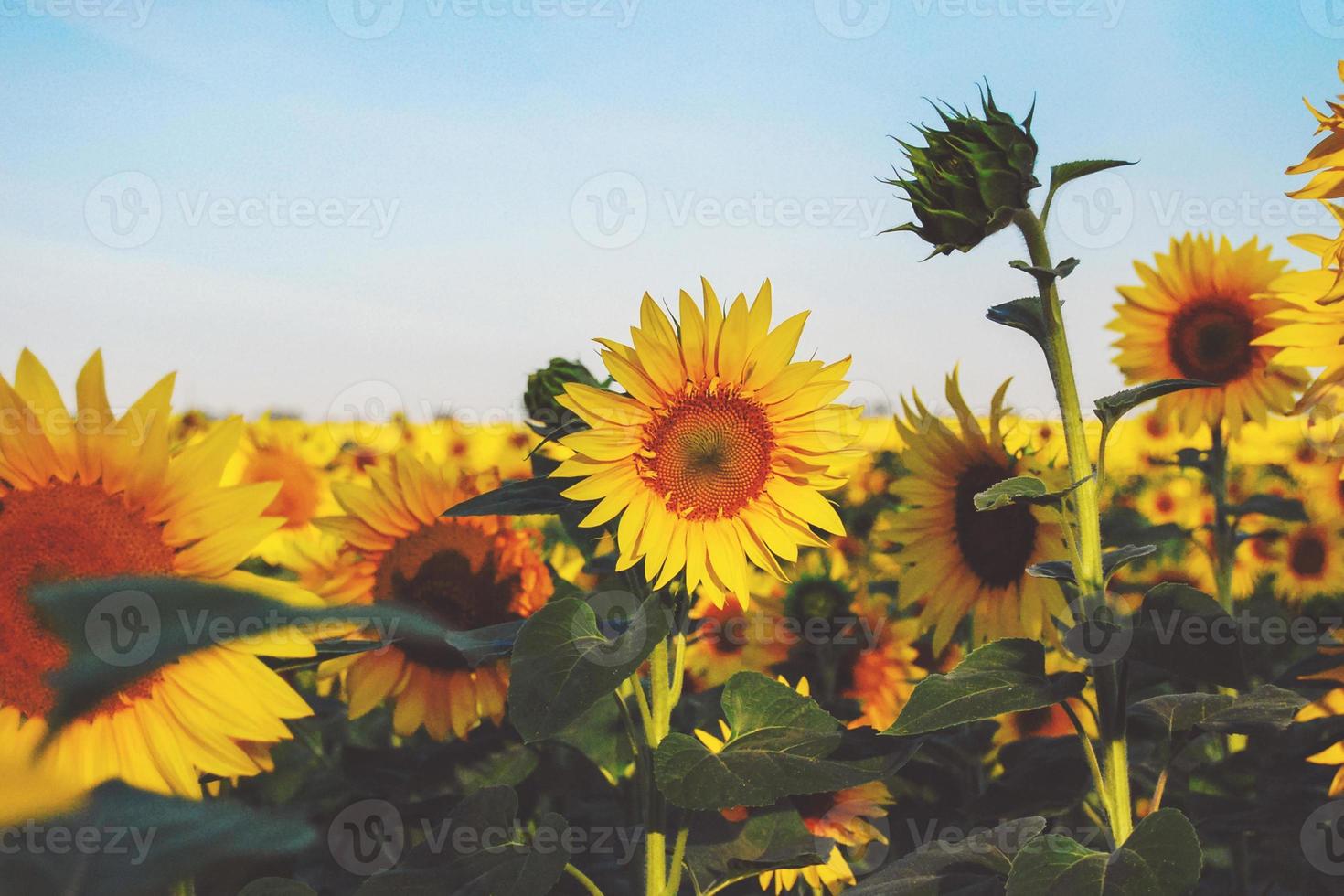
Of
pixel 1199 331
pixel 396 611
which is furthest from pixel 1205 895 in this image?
pixel 396 611

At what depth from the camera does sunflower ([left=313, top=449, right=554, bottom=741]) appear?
2232 millimetres

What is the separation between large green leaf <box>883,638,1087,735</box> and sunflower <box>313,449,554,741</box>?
106cm

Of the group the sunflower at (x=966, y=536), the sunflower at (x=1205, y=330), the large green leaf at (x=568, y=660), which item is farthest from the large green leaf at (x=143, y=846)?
the sunflower at (x=1205, y=330)

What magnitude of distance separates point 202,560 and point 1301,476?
615cm

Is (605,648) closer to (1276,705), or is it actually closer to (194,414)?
(1276,705)

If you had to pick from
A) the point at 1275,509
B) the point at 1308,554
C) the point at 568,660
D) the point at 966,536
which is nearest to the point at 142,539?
the point at 568,660

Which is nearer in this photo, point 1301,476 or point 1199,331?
point 1199,331

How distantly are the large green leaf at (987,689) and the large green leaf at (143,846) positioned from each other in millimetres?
1007

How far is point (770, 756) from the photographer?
1511 mm

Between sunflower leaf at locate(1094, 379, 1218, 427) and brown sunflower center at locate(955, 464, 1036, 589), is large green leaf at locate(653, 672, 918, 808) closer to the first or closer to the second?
sunflower leaf at locate(1094, 379, 1218, 427)

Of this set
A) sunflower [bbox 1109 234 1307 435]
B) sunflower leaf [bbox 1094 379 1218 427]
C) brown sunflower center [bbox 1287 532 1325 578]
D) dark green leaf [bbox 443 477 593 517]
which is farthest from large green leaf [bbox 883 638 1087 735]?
brown sunflower center [bbox 1287 532 1325 578]

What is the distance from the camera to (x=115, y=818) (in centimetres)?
52

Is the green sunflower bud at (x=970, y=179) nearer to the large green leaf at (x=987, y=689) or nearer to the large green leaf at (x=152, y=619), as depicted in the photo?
the large green leaf at (x=987, y=689)

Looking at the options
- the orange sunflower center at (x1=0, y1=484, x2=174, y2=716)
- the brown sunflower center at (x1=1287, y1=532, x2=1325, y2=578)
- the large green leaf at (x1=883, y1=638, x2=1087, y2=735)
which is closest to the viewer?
the orange sunflower center at (x1=0, y1=484, x2=174, y2=716)
